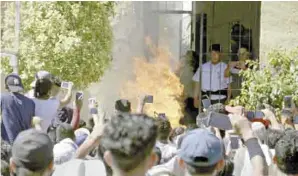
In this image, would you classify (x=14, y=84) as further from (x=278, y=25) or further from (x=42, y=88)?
Result: (x=278, y=25)

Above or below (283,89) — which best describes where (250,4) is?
above

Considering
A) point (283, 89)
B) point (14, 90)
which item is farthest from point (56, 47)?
point (14, 90)

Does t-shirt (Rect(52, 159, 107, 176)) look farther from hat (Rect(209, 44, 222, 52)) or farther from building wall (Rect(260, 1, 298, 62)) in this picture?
hat (Rect(209, 44, 222, 52))

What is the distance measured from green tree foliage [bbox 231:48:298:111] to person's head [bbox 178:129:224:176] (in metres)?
7.36

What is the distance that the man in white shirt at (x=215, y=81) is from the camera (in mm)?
15023

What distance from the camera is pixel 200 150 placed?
4.09 meters

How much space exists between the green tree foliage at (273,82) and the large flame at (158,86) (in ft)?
13.3

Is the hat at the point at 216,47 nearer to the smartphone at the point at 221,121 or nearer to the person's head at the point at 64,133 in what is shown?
the person's head at the point at 64,133

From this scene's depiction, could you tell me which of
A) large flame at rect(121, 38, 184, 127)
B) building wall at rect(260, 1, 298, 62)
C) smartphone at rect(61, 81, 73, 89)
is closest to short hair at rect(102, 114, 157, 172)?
smartphone at rect(61, 81, 73, 89)

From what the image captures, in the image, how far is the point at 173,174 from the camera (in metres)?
5.39

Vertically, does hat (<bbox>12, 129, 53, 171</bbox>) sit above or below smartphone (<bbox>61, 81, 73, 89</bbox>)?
above

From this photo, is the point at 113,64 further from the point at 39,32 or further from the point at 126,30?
the point at 39,32

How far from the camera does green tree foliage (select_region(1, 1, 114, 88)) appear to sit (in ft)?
54.6

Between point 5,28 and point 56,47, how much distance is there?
1276 mm
